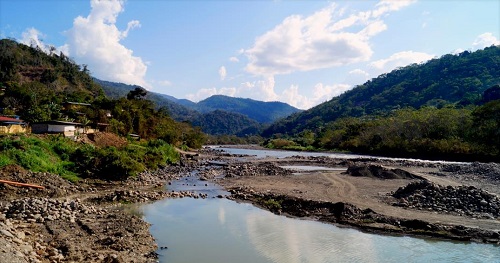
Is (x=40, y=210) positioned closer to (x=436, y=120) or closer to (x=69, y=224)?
(x=69, y=224)

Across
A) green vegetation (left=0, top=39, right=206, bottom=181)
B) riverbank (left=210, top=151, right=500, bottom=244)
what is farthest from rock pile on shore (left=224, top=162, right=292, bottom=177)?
green vegetation (left=0, top=39, right=206, bottom=181)

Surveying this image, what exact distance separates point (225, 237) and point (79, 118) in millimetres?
49562

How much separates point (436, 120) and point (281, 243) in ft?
216

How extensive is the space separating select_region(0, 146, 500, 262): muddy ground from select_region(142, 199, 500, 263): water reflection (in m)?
1.02

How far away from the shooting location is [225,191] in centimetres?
3002

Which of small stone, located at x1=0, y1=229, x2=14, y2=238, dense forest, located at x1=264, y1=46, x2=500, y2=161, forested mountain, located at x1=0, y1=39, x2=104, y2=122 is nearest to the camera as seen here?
small stone, located at x1=0, y1=229, x2=14, y2=238

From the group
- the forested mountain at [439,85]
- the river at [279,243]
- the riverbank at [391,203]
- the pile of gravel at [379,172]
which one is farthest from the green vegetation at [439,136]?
the forested mountain at [439,85]

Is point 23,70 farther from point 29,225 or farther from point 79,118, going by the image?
point 29,225

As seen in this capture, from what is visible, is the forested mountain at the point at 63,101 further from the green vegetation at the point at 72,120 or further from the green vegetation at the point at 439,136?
the green vegetation at the point at 439,136

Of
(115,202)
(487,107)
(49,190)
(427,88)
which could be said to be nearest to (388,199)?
(115,202)

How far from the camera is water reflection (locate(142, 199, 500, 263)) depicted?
1434 cm

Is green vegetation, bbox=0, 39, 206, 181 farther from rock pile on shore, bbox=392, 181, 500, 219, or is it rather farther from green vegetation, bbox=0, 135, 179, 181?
rock pile on shore, bbox=392, 181, 500, 219

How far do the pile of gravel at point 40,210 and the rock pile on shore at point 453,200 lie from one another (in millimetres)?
19537

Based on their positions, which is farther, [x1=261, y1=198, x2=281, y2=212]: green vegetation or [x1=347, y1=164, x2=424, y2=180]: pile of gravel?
[x1=347, y1=164, x2=424, y2=180]: pile of gravel
